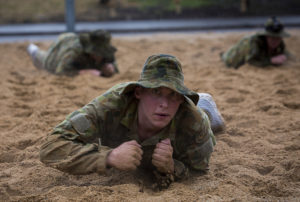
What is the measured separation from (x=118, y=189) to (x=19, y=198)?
2.05 ft

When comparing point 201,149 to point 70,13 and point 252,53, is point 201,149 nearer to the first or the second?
point 252,53

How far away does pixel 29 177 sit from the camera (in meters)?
2.90

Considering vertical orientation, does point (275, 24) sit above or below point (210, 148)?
above

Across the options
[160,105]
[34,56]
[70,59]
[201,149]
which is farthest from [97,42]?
[160,105]

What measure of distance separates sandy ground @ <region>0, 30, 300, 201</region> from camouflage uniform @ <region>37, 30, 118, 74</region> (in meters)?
0.31

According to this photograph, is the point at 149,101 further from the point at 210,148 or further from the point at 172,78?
the point at 210,148

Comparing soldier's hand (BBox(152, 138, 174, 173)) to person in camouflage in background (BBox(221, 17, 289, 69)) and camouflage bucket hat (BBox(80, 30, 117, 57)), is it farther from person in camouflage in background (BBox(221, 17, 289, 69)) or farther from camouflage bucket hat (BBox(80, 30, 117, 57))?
person in camouflage in background (BBox(221, 17, 289, 69))

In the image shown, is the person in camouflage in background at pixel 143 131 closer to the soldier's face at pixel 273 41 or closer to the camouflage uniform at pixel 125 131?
the camouflage uniform at pixel 125 131

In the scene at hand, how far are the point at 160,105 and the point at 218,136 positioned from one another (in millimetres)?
1353

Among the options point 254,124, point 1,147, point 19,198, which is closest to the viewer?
point 19,198

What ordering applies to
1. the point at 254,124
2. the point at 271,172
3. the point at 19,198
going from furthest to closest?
1. the point at 254,124
2. the point at 271,172
3. the point at 19,198

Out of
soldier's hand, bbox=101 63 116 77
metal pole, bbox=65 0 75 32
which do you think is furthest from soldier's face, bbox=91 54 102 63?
metal pole, bbox=65 0 75 32

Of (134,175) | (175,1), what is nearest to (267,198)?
(134,175)

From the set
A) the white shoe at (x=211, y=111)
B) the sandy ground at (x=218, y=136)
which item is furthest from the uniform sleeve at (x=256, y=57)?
the white shoe at (x=211, y=111)
